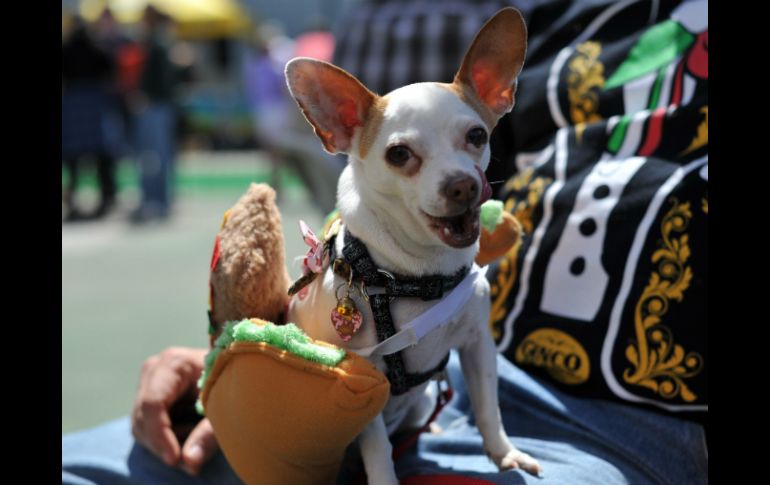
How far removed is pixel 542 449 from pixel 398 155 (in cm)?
49

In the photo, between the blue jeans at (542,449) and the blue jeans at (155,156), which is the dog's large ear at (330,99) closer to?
the blue jeans at (542,449)

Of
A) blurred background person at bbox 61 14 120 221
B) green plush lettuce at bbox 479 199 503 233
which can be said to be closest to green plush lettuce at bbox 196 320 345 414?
green plush lettuce at bbox 479 199 503 233

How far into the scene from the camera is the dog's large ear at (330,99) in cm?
107

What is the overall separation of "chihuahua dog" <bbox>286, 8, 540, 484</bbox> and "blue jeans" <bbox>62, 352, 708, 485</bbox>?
0.07m

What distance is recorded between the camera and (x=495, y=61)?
3.59ft

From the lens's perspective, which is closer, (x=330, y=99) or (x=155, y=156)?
(x=330, y=99)

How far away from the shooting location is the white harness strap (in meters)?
1.03

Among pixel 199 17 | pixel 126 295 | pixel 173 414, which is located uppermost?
Answer: pixel 199 17

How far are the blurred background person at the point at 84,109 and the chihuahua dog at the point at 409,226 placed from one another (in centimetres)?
602

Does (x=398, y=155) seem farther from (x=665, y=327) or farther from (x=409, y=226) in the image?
(x=665, y=327)

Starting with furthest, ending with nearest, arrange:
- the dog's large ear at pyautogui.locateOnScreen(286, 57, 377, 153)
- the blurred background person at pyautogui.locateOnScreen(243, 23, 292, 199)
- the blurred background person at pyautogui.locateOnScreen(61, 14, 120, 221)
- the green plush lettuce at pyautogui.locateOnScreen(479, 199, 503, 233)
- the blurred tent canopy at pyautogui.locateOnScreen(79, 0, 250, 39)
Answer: the blurred tent canopy at pyautogui.locateOnScreen(79, 0, 250, 39), the blurred background person at pyautogui.locateOnScreen(243, 23, 292, 199), the blurred background person at pyautogui.locateOnScreen(61, 14, 120, 221), the green plush lettuce at pyautogui.locateOnScreen(479, 199, 503, 233), the dog's large ear at pyautogui.locateOnScreen(286, 57, 377, 153)

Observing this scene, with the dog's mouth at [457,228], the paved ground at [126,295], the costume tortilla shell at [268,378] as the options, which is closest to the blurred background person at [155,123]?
the paved ground at [126,295]

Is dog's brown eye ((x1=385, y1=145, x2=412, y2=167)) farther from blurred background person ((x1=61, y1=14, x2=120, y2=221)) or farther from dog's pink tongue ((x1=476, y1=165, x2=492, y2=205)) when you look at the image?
blurred background person ((x1=61, y1=14, x2=120, y2=221))

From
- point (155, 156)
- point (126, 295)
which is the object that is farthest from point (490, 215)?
point (155, 156)
